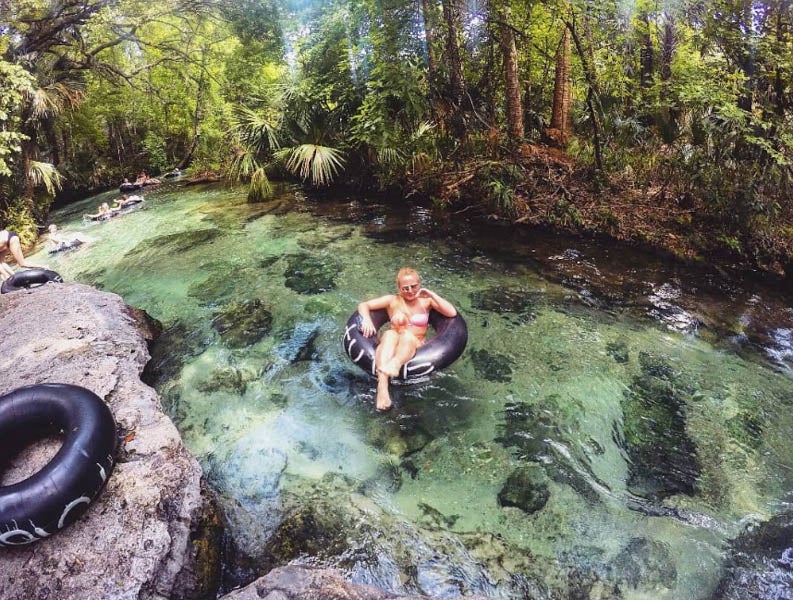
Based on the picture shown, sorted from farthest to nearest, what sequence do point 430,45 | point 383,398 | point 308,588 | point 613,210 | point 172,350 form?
1. point 430,45
2. point 613,210
3. point 172,350
4. point 383,398
5. point 308,588

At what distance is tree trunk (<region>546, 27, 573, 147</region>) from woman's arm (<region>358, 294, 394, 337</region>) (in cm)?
700

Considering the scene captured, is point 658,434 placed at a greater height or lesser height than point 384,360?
lesser

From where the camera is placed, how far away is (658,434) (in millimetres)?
3832

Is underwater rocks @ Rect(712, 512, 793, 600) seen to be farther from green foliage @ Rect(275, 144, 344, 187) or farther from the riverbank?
green foliage @ Rect(275, 144, 344, 187)

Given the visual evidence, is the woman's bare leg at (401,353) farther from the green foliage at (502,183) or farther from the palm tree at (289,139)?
the palm tree at (289,139)

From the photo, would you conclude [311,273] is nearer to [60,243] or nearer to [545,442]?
[545,442]

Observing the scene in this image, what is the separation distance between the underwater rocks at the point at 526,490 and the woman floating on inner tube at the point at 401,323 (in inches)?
44.1

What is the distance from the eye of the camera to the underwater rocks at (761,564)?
2633 mm

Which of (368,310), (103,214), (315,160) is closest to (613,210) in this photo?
(368,310)

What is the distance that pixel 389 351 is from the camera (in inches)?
158

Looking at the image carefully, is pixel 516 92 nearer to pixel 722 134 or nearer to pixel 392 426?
pixel 722 134

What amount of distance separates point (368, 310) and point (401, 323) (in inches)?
13.5

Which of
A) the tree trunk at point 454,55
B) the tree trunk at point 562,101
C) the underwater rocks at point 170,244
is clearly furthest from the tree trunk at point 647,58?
the underwater rocks at point 170,244

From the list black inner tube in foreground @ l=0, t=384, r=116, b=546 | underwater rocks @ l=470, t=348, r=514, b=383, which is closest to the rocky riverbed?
black inner tube in foreground @ l=0, t=384, r=116, b=546
